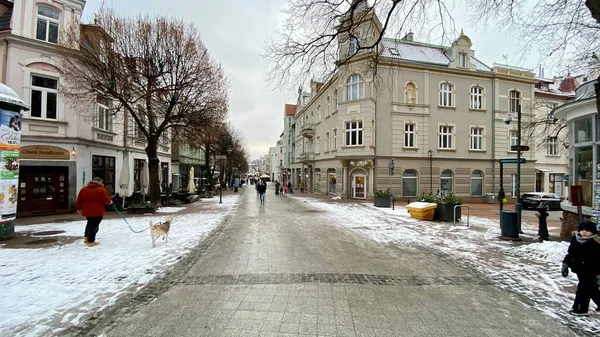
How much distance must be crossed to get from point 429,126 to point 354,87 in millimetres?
7755

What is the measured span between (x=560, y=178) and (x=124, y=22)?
146 feet

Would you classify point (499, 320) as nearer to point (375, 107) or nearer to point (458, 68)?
point (375, 107)

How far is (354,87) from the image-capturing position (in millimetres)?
25375

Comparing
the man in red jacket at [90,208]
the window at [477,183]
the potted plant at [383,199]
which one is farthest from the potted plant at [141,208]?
the window at [477,183]

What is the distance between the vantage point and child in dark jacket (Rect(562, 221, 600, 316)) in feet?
13.1

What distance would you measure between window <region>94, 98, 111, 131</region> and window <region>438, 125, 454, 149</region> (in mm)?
26290

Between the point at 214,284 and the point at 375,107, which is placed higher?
the point at 375,107

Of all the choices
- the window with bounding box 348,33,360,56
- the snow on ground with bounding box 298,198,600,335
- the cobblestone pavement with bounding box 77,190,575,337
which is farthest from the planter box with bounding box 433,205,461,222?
the window with bounding box 348,33,360,56

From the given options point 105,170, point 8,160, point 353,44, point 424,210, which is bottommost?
point 424,210

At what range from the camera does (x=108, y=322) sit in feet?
12.4

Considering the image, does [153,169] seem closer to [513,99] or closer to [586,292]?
[586,292]

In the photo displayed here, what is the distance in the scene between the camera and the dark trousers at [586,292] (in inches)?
160

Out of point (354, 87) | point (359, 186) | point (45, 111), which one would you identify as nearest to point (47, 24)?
point (45, 111)

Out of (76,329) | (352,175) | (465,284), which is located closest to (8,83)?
(76,329)
